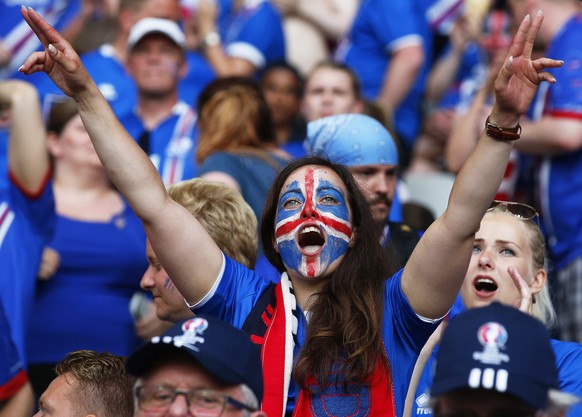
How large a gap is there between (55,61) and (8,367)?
1779 mm

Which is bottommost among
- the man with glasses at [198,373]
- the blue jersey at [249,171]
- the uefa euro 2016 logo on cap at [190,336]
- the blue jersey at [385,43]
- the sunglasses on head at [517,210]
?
the man with glasses at [198,373]

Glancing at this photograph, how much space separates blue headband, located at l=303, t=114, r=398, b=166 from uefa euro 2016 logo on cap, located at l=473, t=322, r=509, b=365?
2.30 metres

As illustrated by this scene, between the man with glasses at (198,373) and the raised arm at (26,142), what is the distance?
98.5 inches

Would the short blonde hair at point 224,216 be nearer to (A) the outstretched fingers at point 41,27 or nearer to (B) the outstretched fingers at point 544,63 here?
(A) the outstretched fingers at point 41,27

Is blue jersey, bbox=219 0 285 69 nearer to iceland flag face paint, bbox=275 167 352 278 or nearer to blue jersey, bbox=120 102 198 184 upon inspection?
blue jersey, bbox=120 102 198 184

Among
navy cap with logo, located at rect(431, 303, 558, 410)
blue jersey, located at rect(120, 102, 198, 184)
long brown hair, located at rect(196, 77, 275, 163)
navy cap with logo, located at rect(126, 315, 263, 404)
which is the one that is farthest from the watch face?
navy cap with logo, located at rect(431, 303, 558, 410)

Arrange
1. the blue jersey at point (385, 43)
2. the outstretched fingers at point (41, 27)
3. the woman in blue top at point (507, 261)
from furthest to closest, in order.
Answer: the blue jersey at point (385, 43)
the woman in blue top at point (507, 261)
the outstretched fingers at point (41, 27)

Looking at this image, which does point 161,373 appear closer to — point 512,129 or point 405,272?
point 405,272

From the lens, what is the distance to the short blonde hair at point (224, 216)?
4449 millimetres

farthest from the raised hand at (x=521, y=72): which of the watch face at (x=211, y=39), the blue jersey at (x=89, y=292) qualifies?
the watch face at (x=211, y=39)

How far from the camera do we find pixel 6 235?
555 centimetres

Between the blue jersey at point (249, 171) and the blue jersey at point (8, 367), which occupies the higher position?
the blue jersey at point (249, 171)

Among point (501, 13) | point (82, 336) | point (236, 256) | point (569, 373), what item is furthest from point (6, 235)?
point (501, 13)

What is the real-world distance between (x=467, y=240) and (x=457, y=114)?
462 centimetres
